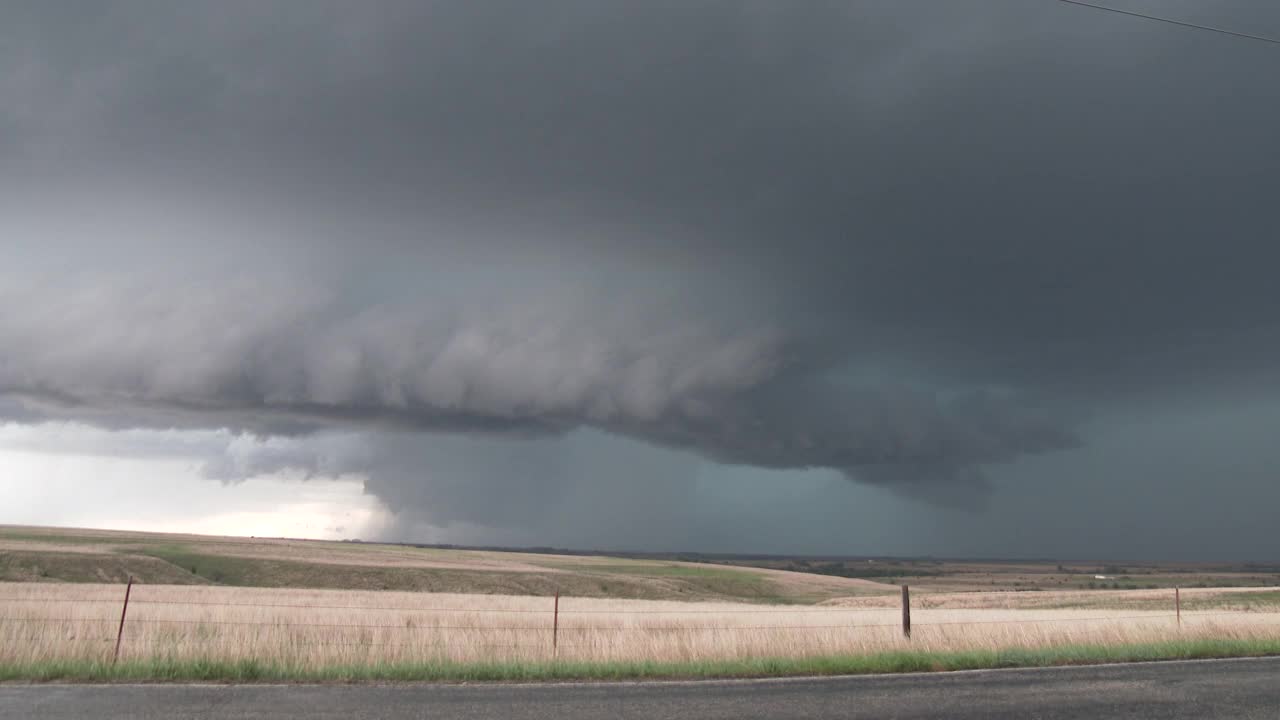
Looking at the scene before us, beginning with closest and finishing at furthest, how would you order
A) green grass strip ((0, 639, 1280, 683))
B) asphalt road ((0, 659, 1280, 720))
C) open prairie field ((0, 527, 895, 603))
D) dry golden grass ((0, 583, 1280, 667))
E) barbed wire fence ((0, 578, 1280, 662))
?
1. asphalt road ((0, 659, 1280, 720))
2. green grass strip ((0, 639, 1280, 683))
3. dry golden grass ((0, 583, 1280, 667))
4. barbed wire fence ((0, 578, 1280, 662))
5. open prairie field ((0, 527, 895, 603))

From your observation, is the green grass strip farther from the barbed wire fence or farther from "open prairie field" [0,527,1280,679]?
the barbed wire fence

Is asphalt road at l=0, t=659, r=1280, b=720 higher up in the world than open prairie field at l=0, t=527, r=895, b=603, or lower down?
higher up

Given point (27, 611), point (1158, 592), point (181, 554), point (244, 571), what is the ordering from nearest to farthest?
point (27, 611) → point (1158, 592) → point (244, 571) → point (181, 554)

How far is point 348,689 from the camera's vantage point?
16344mm

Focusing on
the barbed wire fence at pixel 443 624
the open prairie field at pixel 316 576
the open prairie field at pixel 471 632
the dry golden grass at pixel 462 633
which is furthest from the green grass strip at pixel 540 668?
the open prairie field at pixel 316 576

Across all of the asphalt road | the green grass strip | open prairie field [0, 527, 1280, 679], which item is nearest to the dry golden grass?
open prairie field [0, 527, 1280, 679]

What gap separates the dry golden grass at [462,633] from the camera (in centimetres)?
2044

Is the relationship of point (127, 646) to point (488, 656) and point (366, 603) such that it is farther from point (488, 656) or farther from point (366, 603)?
point (366, 603)

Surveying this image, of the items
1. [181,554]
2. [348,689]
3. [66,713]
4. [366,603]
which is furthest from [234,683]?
[181,554]

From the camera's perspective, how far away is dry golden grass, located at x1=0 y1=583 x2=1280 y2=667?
2044 centimetres

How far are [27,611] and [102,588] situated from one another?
70.5 feet

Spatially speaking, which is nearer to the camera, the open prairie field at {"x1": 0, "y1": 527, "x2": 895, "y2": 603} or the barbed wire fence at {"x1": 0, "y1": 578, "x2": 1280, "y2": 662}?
the barbed wire fence at {"x1": 0, "y1": 578, "x2": 1280, "y2": 662}

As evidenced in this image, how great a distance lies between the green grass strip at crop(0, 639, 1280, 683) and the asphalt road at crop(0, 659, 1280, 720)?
96 cm

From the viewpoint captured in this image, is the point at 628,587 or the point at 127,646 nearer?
the point at 127,646
